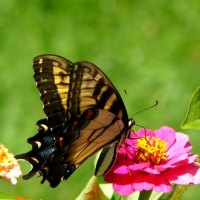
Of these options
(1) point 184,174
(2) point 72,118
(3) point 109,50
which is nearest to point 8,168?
(2) point 72,118

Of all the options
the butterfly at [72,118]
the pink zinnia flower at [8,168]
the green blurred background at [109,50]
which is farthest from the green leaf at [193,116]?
the green blurred background at [109,50]

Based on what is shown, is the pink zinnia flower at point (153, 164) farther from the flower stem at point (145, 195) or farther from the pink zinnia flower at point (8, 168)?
the pink zinnia flower at point (8, 168)

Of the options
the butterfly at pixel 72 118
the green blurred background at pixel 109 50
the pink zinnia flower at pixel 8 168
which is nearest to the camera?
the pink zinnia flower at pixel 8 168

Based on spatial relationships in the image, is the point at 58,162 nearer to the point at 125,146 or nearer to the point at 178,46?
the point at 125,146

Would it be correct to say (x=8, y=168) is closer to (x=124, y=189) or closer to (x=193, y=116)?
(x=124, y=189)

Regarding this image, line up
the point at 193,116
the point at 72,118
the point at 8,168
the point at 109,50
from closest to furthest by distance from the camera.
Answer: the point at 193,116
the point at 8,168
the point at 72,118
the point at 109,50

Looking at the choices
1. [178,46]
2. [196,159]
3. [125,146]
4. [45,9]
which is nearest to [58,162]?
[125,146]

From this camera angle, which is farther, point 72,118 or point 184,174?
point 72,118
